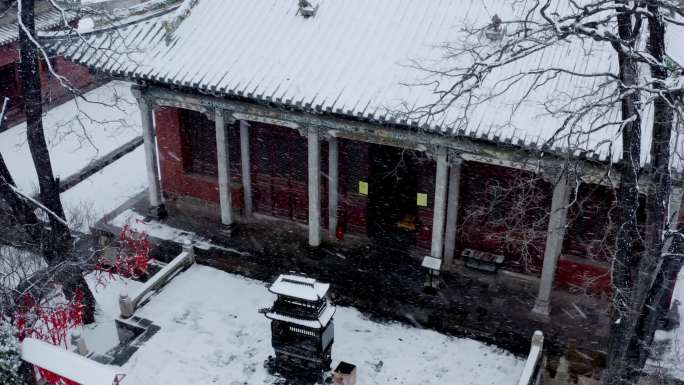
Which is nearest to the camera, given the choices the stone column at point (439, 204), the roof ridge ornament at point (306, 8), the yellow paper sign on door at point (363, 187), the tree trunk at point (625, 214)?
the tree trunk at point (625, 214)

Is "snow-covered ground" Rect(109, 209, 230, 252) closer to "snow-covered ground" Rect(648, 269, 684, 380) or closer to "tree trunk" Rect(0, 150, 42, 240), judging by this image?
"tree trunk" Rect(0, 150, 42, 240)

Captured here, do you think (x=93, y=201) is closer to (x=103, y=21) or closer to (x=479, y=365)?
(x=103, y=21)

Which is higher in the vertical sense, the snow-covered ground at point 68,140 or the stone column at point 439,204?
the stone column at point 439,204

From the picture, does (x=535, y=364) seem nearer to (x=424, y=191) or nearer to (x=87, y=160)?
(x=424, y=191)

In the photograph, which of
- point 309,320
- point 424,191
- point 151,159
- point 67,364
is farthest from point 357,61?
point 67,364

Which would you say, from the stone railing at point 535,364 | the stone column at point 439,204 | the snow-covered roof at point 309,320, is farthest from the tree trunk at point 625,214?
the snow-covered roof at point 309,320

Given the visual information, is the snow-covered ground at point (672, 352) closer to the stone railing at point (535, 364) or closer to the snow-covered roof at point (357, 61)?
the stone railing at point (535, 364)
